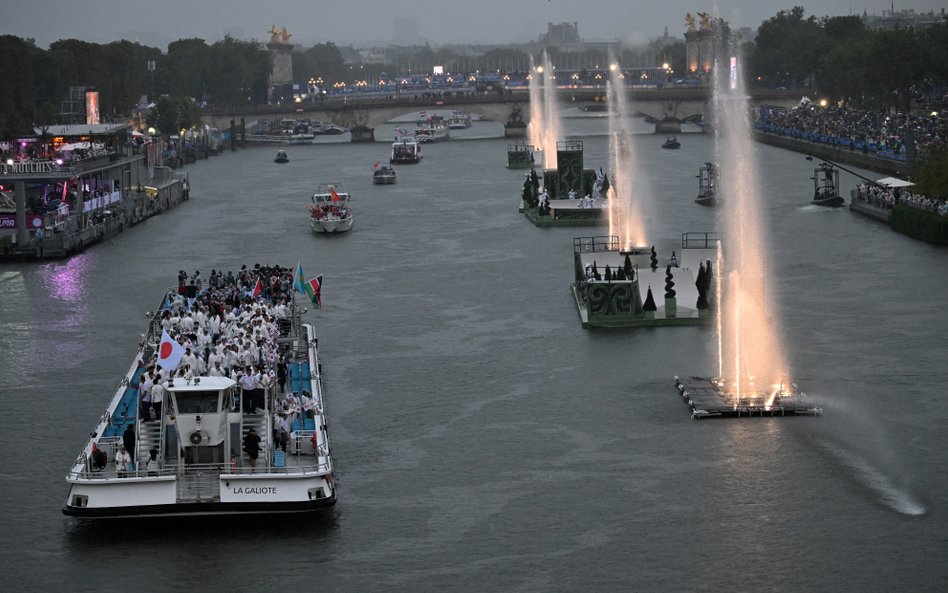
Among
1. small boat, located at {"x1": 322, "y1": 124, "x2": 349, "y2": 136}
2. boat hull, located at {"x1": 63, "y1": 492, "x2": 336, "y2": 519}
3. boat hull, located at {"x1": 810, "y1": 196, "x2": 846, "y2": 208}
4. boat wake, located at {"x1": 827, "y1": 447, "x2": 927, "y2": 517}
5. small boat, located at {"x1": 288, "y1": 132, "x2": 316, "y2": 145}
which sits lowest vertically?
boat wake, located at {"x1": 827, "y1": 447, "x2": 927, "y2": 517}

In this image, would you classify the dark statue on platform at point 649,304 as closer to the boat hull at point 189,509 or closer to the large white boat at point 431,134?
the boat hull at point 189,509

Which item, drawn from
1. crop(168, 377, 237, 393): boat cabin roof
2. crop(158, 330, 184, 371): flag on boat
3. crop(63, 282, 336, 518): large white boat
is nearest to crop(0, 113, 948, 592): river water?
crop(63, 282, 336, 518): large white boat

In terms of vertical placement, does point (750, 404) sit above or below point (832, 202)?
below

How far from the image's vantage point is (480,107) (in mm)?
160250

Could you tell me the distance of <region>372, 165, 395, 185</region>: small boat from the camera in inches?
3994

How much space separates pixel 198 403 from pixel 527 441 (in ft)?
28.6

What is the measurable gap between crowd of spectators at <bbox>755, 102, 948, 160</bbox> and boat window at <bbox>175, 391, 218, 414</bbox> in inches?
2323

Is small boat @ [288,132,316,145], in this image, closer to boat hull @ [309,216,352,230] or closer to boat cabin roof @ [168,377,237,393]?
boat hull @ [309,216,352,230]

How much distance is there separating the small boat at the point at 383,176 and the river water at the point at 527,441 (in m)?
36.1

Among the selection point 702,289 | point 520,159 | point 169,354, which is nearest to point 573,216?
point 702,289

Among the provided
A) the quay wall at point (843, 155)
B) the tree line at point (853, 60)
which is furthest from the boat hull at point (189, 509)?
the tree line at point (853, 60)

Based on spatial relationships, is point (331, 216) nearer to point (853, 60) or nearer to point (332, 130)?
point (853, 60)

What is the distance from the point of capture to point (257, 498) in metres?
28.7

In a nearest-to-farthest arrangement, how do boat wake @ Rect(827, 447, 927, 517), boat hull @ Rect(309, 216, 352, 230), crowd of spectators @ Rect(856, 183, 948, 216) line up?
boat wake @ Rect(827, 447, 927, 517) < crowd of spectators @ Rect(856, 183, 948, 216) < boat hull @ Rect(309, 216, 352, 230)
